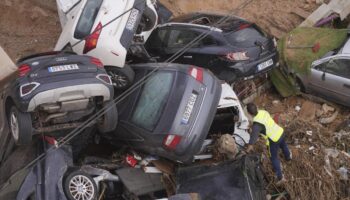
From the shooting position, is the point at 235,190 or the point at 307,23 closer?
the point at 235,190

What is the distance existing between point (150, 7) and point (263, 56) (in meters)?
2.33

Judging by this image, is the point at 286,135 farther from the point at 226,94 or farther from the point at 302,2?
the point at 302,2

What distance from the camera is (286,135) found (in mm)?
10039

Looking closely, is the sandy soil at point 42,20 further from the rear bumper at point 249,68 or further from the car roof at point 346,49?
the rear bumper at point 249,68

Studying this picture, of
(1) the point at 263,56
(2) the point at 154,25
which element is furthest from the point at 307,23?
(2) the point at 154,25

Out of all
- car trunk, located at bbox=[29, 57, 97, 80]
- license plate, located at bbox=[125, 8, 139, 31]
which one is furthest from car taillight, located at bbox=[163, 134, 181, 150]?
license plate, located at bbox=[125, 8, 139, 31]

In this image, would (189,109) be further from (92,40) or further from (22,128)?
(92,40)

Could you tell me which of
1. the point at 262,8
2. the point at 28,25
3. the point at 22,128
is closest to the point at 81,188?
the point at 22,128

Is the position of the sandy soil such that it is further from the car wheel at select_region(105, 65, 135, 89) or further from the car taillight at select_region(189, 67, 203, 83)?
the car taillight at select_region(189, 67, 203, 83)

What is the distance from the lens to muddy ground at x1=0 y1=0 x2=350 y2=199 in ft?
28.9

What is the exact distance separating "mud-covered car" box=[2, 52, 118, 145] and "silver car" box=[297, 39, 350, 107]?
469 cm

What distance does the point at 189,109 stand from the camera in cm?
836

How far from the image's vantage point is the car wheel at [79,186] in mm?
7508

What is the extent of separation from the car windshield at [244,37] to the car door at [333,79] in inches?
53.3
